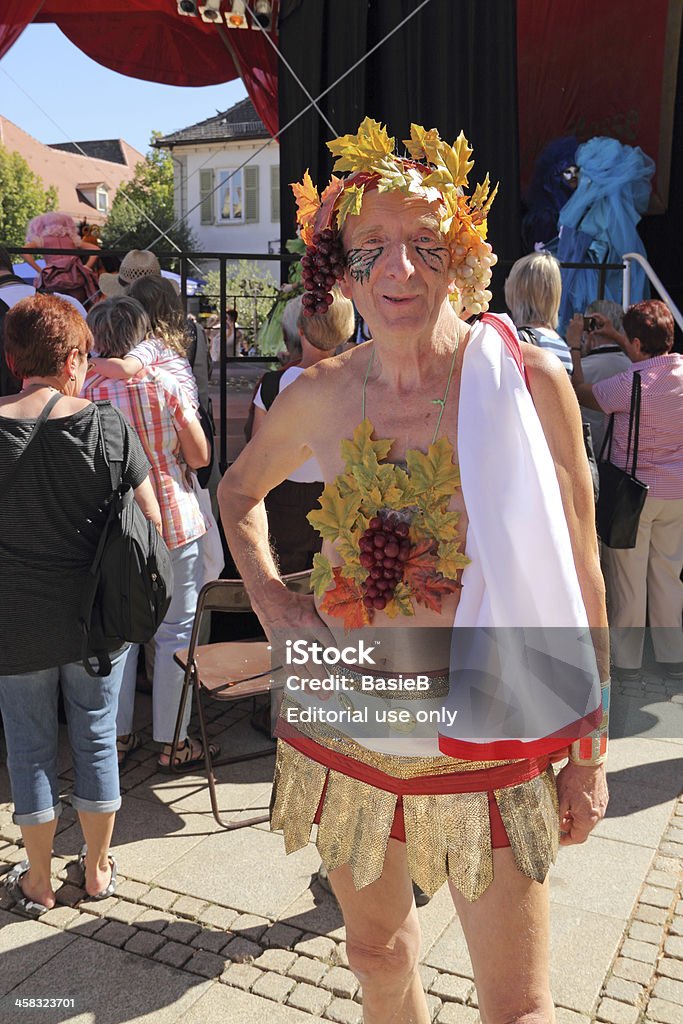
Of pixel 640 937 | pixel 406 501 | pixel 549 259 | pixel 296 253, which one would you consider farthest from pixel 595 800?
pixel 296 253

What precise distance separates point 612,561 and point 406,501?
3.60 m

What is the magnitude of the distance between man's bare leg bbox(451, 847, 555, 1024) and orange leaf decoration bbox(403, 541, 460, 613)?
51cm

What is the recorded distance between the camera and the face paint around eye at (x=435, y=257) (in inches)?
76.9

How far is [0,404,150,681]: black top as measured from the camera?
285 centimetres

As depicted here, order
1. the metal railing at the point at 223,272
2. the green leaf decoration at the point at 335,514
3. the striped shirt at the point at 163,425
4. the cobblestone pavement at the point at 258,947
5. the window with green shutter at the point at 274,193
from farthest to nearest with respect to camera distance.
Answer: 1. the window with green shutter at the point at 274,193
2. the metal railing at the point at 223,272
3. the striped shirt at the point at 163,425
4. the cobblestone pavement at the point at 258,947
5. the green leaf decoration at the point at 335,514

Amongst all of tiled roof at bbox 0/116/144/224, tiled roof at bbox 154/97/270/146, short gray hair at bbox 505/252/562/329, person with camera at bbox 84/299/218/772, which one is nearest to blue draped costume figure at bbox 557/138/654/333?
short gray hair at bbox 505/252/562/329

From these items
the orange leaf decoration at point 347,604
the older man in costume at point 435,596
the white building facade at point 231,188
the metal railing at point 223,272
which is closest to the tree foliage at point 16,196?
the white building facade at point 231,188

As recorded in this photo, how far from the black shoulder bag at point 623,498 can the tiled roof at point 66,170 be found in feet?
148

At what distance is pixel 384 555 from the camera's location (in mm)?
1930

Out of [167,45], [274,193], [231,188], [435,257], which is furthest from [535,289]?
[274,193]

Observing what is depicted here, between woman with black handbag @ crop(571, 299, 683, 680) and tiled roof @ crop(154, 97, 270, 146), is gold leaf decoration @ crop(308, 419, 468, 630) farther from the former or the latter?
tiled roof @ crop(154, 97, 270, 146)

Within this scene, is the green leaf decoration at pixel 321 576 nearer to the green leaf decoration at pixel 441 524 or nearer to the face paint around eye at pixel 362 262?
the green leaf decoration at pixel 441 524

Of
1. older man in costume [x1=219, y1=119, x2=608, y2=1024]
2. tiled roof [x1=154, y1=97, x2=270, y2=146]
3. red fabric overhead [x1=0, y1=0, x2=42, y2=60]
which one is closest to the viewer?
older man in costume [x1=219, y1=119, x2=608, y2=1024]

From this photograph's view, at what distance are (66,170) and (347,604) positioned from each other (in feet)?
176
